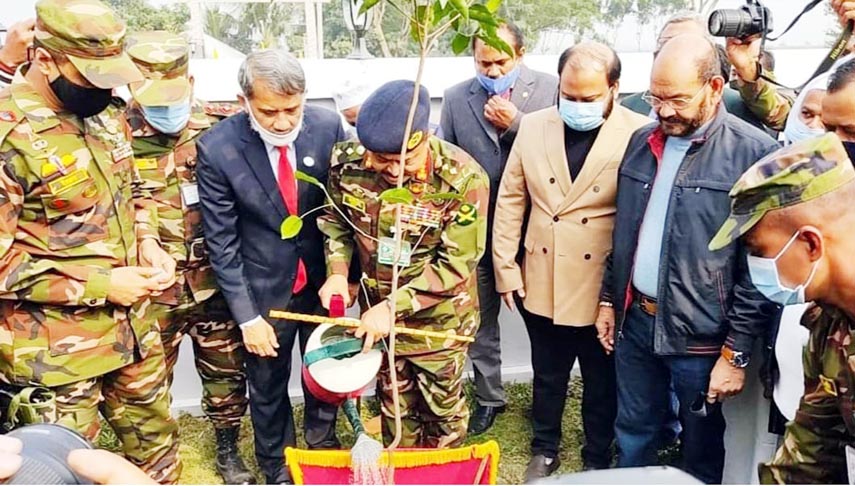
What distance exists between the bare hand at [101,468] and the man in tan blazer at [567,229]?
1.98 m

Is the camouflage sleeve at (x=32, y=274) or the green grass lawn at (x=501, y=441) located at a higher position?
Result: the camouflage sleeve at (x=32, y=274)

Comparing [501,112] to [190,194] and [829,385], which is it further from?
[829,385]

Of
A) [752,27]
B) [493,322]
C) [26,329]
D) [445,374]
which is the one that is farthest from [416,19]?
[493,322]

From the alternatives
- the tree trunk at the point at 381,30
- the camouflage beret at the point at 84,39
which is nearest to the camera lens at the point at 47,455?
the camouflage beret at the point at 84,39

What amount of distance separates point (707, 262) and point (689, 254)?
0.06 m

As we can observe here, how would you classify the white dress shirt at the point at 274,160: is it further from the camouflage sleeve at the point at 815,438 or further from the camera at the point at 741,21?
the camouflage sleeve at the point at 815,438

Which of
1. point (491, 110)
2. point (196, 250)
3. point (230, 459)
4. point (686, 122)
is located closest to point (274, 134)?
point (196, 250)

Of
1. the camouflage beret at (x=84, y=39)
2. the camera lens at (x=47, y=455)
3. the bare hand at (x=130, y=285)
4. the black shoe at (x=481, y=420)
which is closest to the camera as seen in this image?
the camera lens at (x=47, y=455)

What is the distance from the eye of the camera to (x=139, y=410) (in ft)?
8.73

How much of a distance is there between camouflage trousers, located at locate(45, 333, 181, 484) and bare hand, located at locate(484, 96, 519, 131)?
170 cm

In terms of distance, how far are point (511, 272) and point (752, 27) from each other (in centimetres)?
134

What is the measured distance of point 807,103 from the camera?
2465mm

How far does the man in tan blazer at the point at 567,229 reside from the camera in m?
2.73

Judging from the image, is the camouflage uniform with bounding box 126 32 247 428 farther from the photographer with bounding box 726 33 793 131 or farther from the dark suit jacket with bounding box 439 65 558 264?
the photographer with bounding box 726 33 793 131
